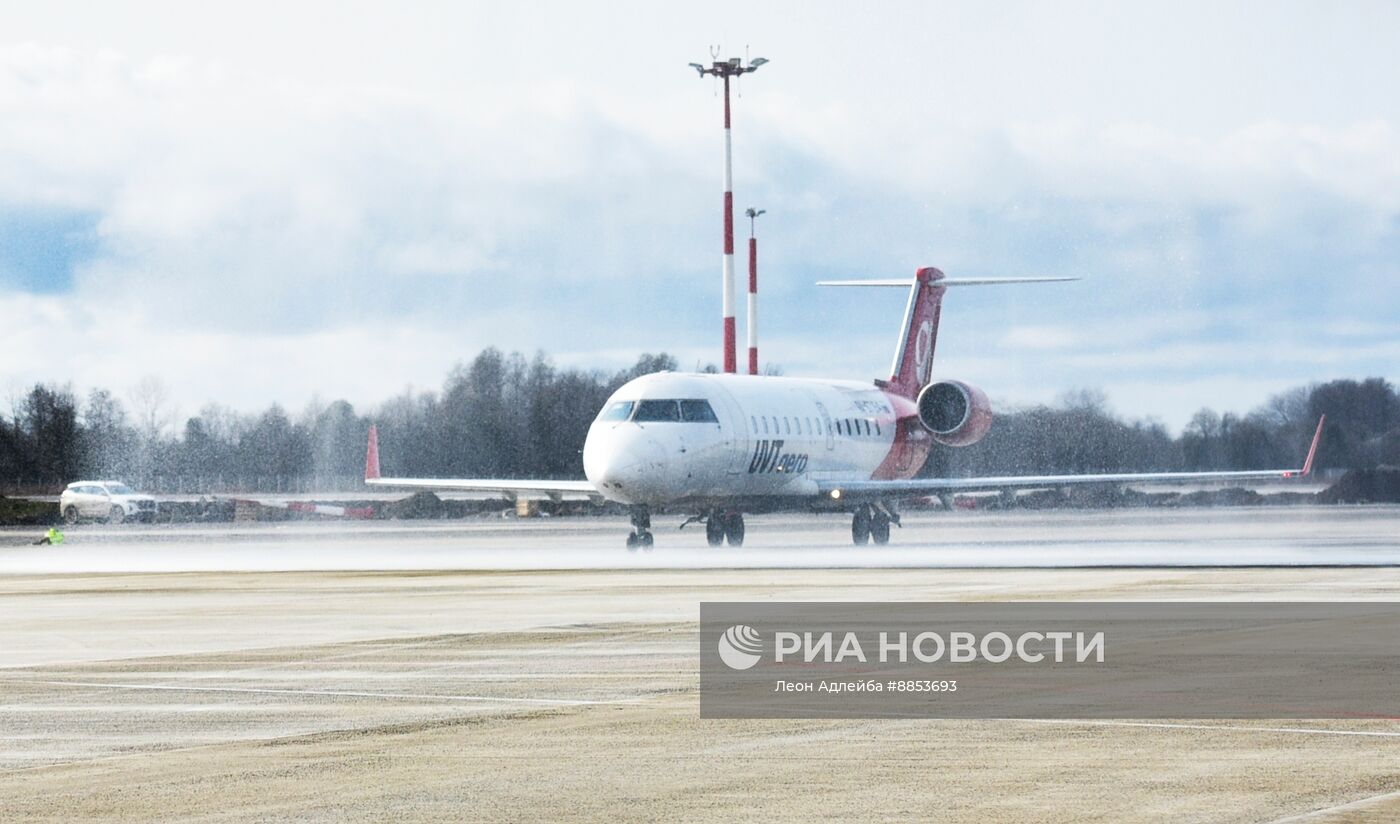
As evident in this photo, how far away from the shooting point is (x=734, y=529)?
50.8 meters

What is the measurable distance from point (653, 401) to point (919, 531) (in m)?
16.8

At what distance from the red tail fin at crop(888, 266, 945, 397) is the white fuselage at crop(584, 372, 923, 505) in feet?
19.2

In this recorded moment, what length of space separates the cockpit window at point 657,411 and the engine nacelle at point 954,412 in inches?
481

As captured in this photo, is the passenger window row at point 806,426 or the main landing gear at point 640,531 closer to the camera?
the main landing gear at point 640,531

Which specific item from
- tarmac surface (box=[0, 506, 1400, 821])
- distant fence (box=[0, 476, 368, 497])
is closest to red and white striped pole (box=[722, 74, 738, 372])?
tarmac surface (box=[0, 506, 1400, 821])

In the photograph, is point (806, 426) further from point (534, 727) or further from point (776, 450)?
point (534, 727)

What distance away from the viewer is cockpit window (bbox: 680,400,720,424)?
46.7 metres

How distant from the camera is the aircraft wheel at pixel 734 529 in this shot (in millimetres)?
50625

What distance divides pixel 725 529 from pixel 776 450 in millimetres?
2306

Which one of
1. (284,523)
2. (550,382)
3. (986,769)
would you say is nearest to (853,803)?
(986,769)

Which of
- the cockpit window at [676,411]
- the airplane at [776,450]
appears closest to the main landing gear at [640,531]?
the airplane at [776,450]

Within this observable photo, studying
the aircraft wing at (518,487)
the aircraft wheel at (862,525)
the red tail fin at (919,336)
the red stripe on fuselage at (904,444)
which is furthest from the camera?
the red tail fin at (919,336)

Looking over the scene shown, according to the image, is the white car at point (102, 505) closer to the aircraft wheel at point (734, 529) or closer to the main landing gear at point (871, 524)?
the aircraft wheel at point (734, 529)

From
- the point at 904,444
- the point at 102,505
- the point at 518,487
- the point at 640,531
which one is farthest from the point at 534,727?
the point at 102,505
